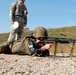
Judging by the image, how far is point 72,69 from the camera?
10.5 m

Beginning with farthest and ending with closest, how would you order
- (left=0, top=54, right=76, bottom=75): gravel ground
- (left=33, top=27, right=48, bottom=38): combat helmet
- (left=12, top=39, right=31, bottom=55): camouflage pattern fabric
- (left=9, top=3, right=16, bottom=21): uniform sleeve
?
1. (left=9, top=3, right=16, bottom=21): uniform sleeve
2. (left=12, top=39, right=31, bottom=55): camouflage pattern fabric
3. (left=33, top=27, right=48, bottom=38): combat helmet
4. (left=0, top=54, right=76, bottom=75): gravel ground

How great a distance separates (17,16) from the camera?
603 inches

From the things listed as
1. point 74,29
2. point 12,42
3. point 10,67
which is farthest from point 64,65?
point 74,29

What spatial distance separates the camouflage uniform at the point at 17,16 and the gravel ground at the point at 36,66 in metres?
3.33

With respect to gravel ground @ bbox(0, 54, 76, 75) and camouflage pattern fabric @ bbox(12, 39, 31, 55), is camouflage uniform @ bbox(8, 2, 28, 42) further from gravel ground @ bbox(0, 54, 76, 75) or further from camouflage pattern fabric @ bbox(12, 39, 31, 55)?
gravel ground @ bbox(0, 54, 76, 75)

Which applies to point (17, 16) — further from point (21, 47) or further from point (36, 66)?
point (36, 66)

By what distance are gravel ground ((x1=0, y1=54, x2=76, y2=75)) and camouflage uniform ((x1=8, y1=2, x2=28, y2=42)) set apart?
333 cm

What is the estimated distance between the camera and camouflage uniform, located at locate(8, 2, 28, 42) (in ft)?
49.7

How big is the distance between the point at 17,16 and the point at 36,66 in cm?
502

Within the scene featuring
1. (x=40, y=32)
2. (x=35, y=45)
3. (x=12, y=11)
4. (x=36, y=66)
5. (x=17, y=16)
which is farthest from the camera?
(x=17, y=16)

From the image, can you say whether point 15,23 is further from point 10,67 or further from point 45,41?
point 10,67

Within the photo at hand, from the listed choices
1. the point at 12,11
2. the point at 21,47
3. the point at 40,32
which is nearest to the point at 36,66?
the point at 40,32

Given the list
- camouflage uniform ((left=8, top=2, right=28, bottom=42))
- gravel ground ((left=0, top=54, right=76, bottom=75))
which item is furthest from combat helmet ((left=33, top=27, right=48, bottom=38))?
camouflage uniform ((left=8, top=2, right=28, bottom=42))

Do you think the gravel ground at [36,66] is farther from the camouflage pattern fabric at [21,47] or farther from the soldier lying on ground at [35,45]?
the camouflage pattern fabric at [21,47]
